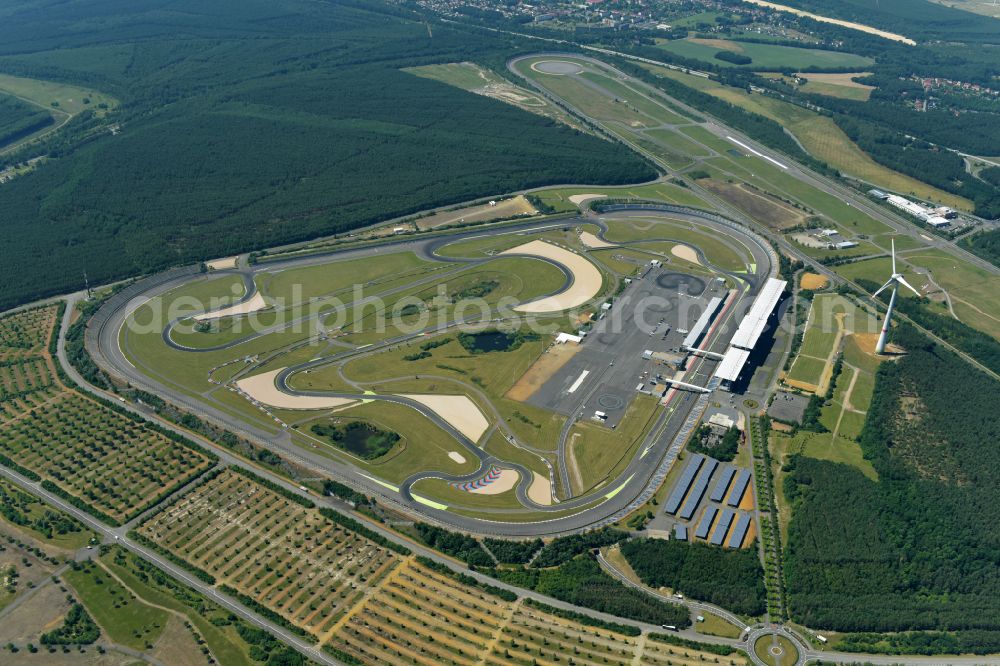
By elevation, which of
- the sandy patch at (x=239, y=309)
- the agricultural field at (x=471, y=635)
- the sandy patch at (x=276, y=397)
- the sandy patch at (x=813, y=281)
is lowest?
the agricultural field at (x=471, y=635)

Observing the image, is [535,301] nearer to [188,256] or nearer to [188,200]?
[188,256]

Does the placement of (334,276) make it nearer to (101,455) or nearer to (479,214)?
(479,214)

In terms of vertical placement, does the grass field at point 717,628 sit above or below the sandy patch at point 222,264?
below

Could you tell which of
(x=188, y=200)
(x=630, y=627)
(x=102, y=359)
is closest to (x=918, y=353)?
(x=630, y=627)

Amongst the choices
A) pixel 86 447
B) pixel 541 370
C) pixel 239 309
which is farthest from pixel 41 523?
pixel 541 370

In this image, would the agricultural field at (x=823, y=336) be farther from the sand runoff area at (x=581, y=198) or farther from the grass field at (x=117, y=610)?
the grass field at (x=117, y=610)

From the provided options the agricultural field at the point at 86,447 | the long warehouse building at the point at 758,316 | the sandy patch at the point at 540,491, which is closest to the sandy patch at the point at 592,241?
the long warehouse building at the point at 758,316

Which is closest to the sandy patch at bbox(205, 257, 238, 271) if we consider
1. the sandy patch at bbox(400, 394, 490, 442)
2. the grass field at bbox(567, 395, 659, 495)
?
the sandy patch at bbox(400, 394, 490, 442)
